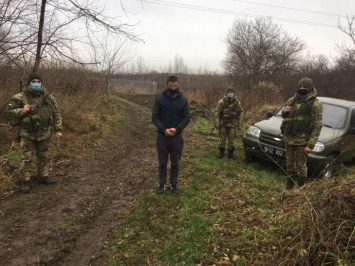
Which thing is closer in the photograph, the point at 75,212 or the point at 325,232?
the point at 325,232

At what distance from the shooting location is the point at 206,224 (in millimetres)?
4734

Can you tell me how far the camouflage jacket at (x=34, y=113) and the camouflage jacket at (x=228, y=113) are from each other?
13.2 feet

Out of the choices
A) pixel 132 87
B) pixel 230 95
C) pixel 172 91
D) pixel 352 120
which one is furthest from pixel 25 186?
pixel 132 87

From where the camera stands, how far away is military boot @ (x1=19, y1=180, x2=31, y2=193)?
5867 millimetres

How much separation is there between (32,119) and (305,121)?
15.8 ft

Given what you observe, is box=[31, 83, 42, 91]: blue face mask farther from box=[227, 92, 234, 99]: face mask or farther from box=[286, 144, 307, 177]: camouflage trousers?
box=[286, 144, 307, 177]: camouflage trousers

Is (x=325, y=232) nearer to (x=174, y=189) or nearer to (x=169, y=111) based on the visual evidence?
(x=174, y=189)

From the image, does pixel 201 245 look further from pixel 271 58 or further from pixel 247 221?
pixel 271 58

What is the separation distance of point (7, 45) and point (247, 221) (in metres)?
6.80

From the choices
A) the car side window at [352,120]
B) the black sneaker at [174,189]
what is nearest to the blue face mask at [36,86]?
the black sneaker at [174,189]

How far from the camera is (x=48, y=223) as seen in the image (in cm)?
480

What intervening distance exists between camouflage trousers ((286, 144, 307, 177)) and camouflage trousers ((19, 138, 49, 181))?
14.7ft

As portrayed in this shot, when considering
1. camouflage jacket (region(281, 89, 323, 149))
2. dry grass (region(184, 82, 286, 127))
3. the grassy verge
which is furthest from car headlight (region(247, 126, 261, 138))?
dry grass (region(184, 82, 286, 127))

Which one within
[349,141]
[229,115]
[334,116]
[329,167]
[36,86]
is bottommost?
[329,167]
